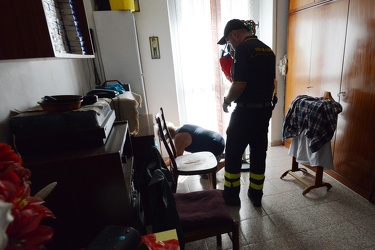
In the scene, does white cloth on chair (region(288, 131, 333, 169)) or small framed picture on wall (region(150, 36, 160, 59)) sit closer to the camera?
white cloth on chair (region(288, 131, 333, 169))

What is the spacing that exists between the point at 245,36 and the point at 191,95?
1.42 m

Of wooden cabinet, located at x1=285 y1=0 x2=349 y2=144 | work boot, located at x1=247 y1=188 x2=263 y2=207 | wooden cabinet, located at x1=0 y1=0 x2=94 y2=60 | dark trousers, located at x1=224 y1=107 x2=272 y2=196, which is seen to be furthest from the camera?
wooden cabinet, located at x1=285 y1=0 x2=349 y2=144

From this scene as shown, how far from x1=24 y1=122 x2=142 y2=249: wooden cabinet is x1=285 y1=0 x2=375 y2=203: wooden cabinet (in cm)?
214

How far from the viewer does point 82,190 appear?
81 cm

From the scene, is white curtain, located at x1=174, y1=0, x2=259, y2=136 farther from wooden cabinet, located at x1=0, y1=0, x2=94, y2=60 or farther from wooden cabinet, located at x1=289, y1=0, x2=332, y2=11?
wooden cabinet, located at x1=0, y1=0, x2=94, y2=60

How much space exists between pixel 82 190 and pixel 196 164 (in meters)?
1.29

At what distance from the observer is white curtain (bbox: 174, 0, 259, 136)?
284 centimetres

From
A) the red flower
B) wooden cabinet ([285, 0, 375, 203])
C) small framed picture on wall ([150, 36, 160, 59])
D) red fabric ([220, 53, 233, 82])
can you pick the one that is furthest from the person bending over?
the red flower

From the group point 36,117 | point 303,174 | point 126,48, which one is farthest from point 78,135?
point 303,174

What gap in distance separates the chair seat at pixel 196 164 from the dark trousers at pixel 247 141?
165 millimetres

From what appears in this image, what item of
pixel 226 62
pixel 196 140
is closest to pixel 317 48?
pixel 226 62

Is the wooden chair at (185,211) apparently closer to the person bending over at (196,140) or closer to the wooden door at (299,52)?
the person bending over at (196,140)

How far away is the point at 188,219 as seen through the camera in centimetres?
125

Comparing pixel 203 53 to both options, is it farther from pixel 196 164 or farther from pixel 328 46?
pixel 196 164
